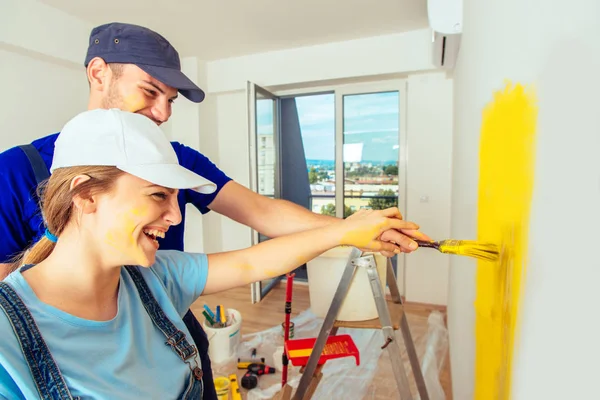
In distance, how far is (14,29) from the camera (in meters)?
2.45

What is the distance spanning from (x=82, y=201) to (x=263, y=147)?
3127 millimetres

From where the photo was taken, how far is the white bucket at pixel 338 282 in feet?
5.32

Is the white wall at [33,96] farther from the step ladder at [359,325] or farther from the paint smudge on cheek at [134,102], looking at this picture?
the step ladder at [359,325]

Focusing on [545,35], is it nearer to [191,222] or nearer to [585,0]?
[585,0]

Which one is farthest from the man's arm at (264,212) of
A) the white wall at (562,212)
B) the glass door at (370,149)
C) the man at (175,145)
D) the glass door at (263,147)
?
the glass door at (370,149)

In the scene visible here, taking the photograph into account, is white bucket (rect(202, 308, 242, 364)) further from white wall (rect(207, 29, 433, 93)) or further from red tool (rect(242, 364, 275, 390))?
white wall (rect(207, 29, 433, 93))

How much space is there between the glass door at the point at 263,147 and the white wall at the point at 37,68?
144 centimetres

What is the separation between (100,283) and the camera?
0.76 meters

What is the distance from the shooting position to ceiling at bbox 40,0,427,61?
104 inches

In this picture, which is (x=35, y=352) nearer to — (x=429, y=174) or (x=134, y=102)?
(x=134, y=102)

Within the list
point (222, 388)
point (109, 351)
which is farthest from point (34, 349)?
point (222, 388)

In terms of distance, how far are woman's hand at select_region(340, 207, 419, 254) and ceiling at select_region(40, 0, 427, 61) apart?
7.35 ft

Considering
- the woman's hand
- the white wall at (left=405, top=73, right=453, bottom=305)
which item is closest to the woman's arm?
the woman's hand

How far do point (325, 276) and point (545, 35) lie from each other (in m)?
1.53
